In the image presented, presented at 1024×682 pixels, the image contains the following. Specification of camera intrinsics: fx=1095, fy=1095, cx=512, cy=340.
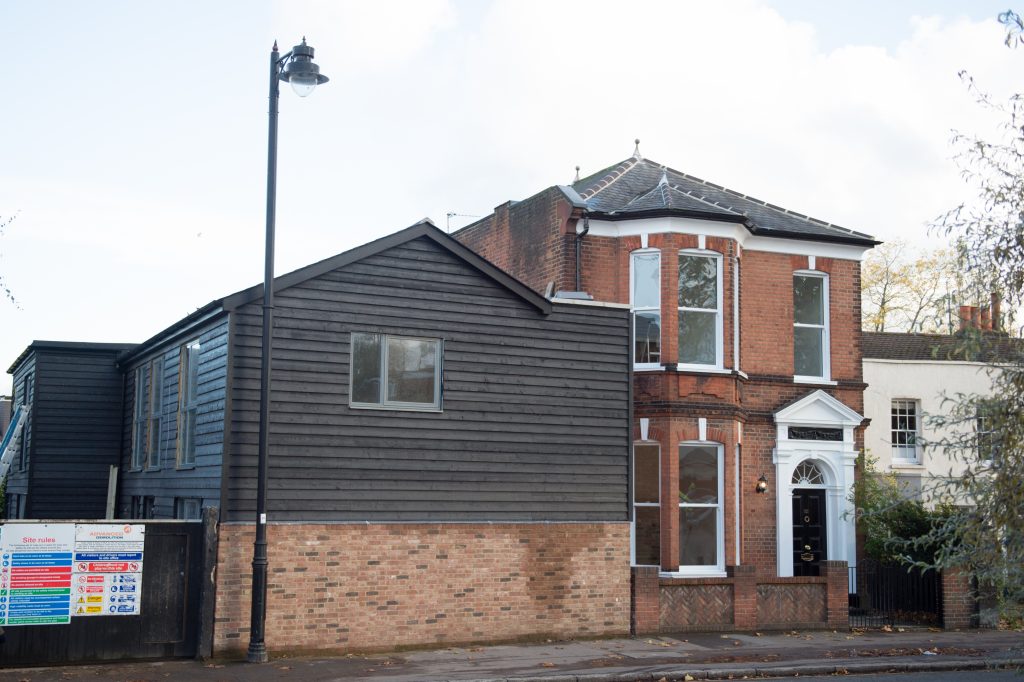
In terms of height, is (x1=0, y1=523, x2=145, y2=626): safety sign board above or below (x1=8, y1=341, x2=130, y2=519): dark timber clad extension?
below

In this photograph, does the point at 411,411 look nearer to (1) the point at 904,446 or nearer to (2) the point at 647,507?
(2) the point at 647,507

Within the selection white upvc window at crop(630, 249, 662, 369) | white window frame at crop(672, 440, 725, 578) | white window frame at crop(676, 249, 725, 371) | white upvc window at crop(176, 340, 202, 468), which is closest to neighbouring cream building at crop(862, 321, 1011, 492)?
white window frame at crop(672, 440, 725, 578)

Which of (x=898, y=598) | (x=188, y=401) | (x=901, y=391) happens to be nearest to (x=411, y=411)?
(x=188, y=401)

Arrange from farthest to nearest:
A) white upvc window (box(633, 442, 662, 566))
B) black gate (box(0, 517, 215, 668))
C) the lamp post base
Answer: white upvc window (box(633, 442, 662, 566)), the lamp post base, black gate (box(0, 517, 215, 668))

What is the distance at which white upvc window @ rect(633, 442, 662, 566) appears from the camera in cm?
2122

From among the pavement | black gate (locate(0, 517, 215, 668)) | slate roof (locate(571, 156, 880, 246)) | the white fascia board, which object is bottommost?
the pavement

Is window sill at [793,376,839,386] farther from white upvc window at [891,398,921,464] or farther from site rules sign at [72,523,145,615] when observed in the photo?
site rules sign at [72,523,145,615]

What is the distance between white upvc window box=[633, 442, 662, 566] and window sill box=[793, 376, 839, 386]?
3.88 metres

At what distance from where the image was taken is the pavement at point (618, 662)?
45.6ft

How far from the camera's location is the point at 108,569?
1459 centimetres

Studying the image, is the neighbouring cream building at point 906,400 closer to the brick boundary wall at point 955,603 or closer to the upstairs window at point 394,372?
the brick boundary wall at point 955,603

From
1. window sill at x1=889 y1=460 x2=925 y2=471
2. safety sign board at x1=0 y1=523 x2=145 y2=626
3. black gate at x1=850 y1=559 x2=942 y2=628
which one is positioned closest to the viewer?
safety sign board at x1=0 y1=523 x2=145 y2=626

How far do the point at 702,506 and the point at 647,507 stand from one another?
1.11 meters

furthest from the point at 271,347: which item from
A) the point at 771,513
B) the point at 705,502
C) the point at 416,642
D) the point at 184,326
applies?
the point at 771,513
